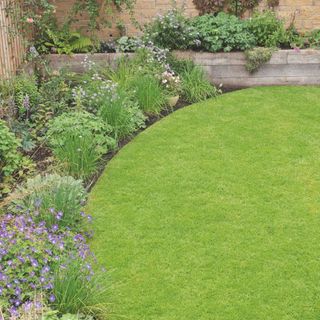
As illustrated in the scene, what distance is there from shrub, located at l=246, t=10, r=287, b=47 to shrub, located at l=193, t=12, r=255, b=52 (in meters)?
0.11

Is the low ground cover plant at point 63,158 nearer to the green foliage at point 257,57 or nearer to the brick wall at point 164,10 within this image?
the green foliage at point 257,57

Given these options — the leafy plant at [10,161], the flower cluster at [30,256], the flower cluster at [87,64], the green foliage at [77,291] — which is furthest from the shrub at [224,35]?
the green foliage at [77,291]

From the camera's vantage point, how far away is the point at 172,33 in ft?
25.5

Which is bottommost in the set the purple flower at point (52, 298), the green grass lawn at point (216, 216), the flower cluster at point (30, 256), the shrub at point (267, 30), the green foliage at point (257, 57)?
the green grass lawn at point (216, 216)

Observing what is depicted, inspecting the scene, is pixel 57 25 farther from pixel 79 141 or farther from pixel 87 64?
pixel 79 141

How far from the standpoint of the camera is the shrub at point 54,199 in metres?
4.60

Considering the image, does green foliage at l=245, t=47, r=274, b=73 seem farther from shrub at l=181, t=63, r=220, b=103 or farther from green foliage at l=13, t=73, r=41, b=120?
green foliage at l=13, t=73, r=41, b=120

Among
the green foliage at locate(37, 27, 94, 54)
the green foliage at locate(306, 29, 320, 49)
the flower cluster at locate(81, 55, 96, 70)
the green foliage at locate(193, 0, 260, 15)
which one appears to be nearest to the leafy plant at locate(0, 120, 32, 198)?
the flower cluster at locate(81, 55, 96, 70)

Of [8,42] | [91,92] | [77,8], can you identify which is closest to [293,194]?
[91,92]

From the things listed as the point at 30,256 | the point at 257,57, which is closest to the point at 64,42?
the point at 257,57

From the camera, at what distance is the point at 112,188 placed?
5496mm

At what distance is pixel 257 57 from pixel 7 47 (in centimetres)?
323

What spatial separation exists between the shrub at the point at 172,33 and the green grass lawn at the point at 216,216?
3.82 ft

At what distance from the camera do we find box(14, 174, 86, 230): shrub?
460cm
